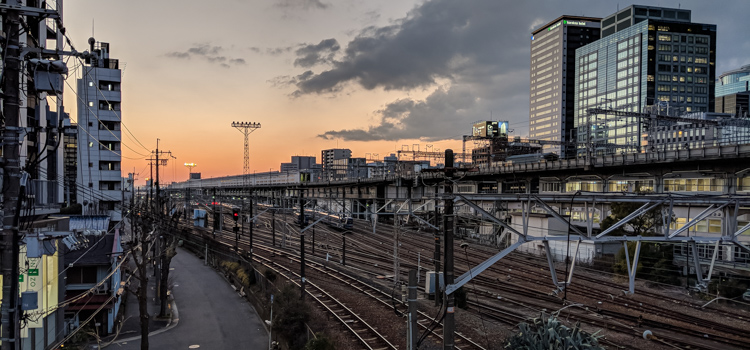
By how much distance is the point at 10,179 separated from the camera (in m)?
6.04

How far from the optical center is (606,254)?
2895 centimetres

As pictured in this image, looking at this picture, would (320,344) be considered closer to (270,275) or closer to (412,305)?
(412,305)

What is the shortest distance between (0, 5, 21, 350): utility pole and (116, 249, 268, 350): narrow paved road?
42.9ft

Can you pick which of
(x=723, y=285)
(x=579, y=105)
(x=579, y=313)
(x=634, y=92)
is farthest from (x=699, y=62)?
(x=579, y=313)

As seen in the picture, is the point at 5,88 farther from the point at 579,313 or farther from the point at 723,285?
the point at 723,285

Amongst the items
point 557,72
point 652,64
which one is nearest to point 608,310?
point 652,64

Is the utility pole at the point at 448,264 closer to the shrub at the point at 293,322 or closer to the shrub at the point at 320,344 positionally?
the shrub at the point at 320,344

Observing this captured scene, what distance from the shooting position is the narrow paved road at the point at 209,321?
1861cm

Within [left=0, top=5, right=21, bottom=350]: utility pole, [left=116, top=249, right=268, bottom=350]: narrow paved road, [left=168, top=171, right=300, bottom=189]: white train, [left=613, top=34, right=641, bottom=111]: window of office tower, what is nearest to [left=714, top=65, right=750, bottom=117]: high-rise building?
[left=613, top=34, right=641, bottom=111]: window of office tower

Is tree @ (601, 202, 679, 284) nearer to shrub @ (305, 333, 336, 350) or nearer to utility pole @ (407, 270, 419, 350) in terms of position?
shrub @ (305, 333, 336, 350)

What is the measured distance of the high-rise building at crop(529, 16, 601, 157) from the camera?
128250 mm

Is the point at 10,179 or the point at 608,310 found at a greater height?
the point at 10,179

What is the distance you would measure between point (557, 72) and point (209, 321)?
426ft

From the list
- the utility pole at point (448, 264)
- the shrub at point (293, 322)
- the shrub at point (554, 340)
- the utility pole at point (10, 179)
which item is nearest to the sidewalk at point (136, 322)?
the shrub at point (293, 322)
